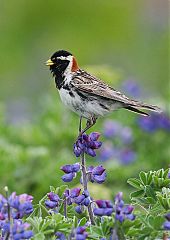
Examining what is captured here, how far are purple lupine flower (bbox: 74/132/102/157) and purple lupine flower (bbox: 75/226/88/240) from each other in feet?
1.47

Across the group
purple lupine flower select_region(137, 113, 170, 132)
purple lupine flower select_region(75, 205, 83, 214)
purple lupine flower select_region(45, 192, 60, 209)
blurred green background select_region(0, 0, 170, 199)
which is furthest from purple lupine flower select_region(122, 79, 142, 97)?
purple lupine flower select_region(45, 192, 60, 209)

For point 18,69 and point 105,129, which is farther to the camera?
point 18,69

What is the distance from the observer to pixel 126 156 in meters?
5.37

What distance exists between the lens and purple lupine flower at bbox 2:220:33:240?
224 centimetres

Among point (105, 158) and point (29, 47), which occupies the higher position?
point (29, 47)

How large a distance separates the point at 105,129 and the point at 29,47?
5.23 metres

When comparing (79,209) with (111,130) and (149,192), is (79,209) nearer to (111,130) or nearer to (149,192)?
(149,192)

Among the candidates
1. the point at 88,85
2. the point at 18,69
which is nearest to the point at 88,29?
the point at 18,69

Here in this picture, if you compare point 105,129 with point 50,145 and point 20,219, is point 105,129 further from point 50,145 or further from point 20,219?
point 20,219

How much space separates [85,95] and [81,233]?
1231 millimetres

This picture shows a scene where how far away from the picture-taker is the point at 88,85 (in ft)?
11.2

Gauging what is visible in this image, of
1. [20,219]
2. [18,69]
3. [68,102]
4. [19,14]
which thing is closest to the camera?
[20,219]

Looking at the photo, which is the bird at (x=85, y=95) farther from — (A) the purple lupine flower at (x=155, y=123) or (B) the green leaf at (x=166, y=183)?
(A) the purple lupine flower at (x=155, y=123)

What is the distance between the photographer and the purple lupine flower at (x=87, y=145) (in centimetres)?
269
